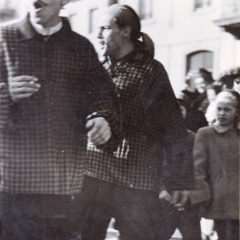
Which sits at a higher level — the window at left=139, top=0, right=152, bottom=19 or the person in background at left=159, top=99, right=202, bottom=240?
the window at left=139, top=0, right=152, bottom=19

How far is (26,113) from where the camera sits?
140 centimetres

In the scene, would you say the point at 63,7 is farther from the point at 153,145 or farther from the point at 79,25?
the point at 153,145

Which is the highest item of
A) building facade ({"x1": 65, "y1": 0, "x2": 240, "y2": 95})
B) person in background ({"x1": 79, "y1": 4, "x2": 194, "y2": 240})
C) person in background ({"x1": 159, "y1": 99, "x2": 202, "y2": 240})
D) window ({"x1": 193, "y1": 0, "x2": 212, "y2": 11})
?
window ({"x1": 193, "y1": 0, "x2": 212, "y2": 11})

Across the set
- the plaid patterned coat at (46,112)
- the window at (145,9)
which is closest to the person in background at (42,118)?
the plaid patterned coat at (46,112)

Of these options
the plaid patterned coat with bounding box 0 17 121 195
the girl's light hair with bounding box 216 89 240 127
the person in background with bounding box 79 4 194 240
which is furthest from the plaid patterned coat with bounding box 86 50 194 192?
the girl's light hair with bounding box 216 89 240 127

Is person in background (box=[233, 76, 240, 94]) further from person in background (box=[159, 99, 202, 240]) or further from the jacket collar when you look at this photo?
the jacket collar

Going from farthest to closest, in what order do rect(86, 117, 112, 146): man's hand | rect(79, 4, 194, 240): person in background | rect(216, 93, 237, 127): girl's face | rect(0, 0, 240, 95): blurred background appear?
1. rect(216, 93, 237, 127): girl's face
2. rect(0, 0, 240, 95): blurred background
3. rect(79, 4, 194, 240): person in background
4. rect(86, 117, 112, 146): man's hand

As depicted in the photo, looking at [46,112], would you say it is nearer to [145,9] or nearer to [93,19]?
[93,19]

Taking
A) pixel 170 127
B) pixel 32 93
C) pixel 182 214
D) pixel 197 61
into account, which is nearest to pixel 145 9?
pixel 197 61

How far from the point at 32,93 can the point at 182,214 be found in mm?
676

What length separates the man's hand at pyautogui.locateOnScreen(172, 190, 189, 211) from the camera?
166 cm

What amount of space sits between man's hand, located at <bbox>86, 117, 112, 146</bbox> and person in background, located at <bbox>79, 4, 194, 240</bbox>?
0.20 metres

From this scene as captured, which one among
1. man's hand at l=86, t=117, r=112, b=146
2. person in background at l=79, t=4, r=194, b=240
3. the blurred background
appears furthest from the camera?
the blurred background

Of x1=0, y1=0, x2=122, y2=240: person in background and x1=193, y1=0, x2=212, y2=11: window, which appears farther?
x1=193, y1=0, x2=212, y2=11: window
